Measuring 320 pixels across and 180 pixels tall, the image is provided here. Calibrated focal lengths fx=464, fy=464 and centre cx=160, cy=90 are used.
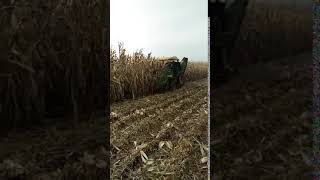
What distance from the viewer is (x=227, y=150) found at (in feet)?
10.9

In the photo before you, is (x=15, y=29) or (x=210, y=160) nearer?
(x=15, y=29)

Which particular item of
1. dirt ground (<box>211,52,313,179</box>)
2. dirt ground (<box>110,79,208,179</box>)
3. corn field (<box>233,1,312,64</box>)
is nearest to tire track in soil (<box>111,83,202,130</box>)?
dirt ground (<box>110,79,208,179</box>)

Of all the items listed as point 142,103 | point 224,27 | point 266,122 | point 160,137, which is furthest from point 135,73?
point 266,122

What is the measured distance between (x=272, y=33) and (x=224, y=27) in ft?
1.11

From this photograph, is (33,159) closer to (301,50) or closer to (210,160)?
(210,160)

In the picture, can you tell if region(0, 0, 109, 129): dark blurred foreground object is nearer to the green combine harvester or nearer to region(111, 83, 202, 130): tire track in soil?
region(111, 83, 202, 130): tire track in soil

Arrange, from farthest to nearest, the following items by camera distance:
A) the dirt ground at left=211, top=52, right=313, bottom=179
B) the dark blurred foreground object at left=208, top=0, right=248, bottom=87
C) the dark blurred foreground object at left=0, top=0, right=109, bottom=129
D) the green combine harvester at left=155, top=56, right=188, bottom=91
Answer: the green combine harvester at left=155, top=56, right=188, bottom=91
the dark blurred foreground object at left=208, top=0, right=248, bottom=87
the dirt ground at left=211, top=52, right=313, bottom=179
the dark blurred foreground object at left=0, top=0, right=109, bottom=129

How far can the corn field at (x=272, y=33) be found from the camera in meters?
3.24

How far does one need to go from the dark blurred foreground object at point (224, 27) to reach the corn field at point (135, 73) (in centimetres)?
13

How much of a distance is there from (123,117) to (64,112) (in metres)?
0.54

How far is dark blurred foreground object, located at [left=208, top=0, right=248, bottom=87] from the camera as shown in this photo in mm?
3291

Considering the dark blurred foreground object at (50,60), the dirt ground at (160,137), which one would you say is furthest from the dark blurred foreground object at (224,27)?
the dark blurred foreground object at (50,60)

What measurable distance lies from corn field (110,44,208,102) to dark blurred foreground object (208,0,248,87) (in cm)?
13

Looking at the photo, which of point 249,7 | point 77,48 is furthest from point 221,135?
point 77,48
